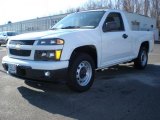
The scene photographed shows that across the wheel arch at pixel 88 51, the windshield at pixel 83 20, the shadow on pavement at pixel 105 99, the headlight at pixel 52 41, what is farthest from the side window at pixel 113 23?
the headlight at pixel 52 41

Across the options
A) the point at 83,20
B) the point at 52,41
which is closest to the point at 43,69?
the point at 52,41

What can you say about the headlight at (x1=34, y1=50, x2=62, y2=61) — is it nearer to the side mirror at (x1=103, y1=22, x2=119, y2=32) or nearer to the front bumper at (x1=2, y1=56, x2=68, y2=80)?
the front bumper at (x1=2, y1=56, x2=68, y2=80)

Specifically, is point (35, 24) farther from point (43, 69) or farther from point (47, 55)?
point (43, 69)

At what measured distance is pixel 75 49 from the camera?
6430 mm

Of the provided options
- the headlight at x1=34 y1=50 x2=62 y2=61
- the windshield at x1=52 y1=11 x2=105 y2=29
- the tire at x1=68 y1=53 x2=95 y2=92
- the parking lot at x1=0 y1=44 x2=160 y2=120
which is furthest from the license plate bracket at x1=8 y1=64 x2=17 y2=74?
the windshield at x1=52 y1=11 x2=105 y2=29

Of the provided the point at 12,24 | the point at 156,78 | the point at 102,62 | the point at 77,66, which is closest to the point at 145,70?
the point at 156,78

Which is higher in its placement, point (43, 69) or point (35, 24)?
point (35, 24)

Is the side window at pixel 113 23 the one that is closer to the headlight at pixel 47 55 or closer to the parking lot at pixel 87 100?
the parking lot at pixel 87 100

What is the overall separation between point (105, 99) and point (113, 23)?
2393 mm

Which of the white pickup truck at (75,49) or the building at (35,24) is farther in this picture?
the building at (35,24)

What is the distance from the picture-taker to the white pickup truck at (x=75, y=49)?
6059 mm

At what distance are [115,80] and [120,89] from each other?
1.09 m

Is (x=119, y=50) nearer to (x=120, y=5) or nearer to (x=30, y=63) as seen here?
(x=30, y=63)

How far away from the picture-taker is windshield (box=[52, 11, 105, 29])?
7387 millimetres
